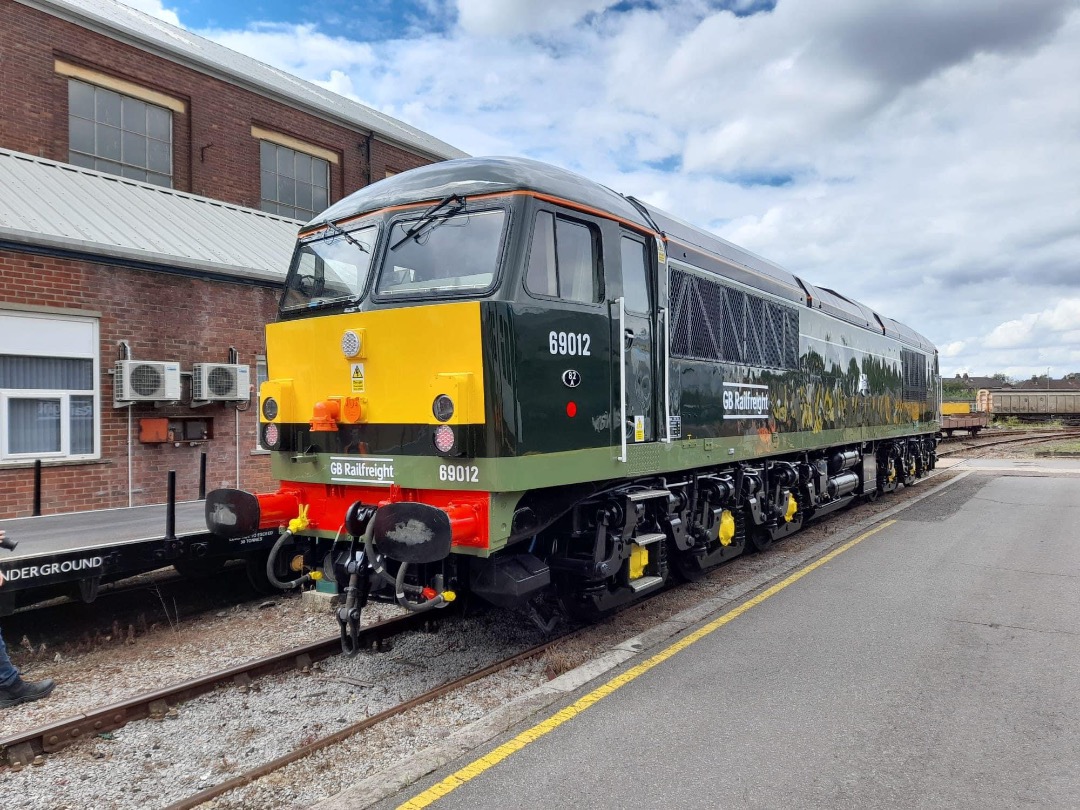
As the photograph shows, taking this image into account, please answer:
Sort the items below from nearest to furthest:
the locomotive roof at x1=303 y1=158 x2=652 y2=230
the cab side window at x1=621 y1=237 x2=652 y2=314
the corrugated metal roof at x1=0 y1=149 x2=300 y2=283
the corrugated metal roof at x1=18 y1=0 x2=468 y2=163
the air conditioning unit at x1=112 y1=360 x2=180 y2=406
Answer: the locomotive roof at x1=303 y1=158 x2=652 y2=230
the cab side window at x1=621 y1=237 x2=652 y2=314
the corrugated metal roof at x1=0 y1=149 x2=300 y2=283
the air conditioning unit at x1=112 y1=360 x2=180 y2=406
the corrugated metal roof at x1=18 y1=0 x2=468 y2=163

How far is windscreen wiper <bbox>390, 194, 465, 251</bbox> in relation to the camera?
17.6 feet

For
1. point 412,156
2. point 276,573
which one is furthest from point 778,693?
point 412,156

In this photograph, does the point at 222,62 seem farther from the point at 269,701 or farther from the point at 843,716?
the point at 843,716

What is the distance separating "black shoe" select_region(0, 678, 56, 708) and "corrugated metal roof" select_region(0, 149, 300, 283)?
632 cm

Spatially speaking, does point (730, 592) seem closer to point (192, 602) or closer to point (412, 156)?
point (192, 602)

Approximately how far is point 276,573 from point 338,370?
1.95m

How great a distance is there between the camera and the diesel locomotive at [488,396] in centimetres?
489

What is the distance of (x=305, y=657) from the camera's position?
5.89 metres

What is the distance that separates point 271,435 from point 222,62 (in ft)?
38.6

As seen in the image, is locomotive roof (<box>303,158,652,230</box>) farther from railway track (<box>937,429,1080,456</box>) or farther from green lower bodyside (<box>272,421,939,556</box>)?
railway track (<box>937,429,1080,456</box>)

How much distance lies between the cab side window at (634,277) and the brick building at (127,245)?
7.38 meters

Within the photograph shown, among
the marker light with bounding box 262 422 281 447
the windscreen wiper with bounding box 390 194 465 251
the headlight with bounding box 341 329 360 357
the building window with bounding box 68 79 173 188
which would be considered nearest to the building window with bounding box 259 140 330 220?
the building window with bounding box 68 79 173 188

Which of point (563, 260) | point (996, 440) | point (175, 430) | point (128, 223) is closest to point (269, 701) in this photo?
point (563, 260)

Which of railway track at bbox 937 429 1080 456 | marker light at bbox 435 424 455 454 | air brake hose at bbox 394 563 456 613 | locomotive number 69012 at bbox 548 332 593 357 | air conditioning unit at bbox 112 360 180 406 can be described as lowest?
air brake hose at bbox 394 563 456 613
